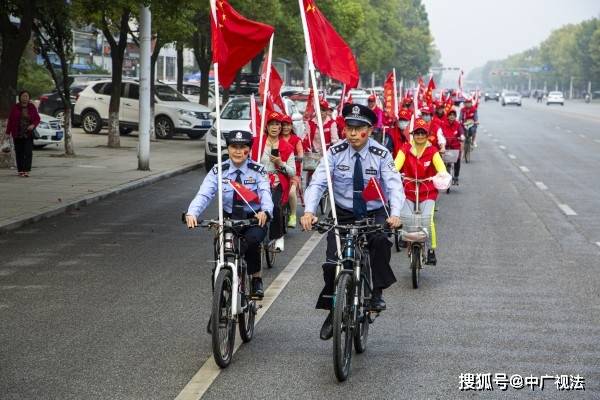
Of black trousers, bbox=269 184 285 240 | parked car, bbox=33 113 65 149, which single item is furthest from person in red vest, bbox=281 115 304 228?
parked car, bbox=33 113 65 149

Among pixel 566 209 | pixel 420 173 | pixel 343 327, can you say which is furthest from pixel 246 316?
pixel 566 209

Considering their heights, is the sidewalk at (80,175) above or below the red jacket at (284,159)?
below

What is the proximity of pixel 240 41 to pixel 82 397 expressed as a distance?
3.60 metres

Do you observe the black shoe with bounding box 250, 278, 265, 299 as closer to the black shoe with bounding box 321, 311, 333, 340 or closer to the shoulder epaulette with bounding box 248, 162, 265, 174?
the shoulder epaulette with bounding box 248, 162, 265, 174

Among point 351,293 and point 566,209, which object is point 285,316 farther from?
point 566,209

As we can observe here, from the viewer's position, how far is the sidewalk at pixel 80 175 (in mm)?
17281

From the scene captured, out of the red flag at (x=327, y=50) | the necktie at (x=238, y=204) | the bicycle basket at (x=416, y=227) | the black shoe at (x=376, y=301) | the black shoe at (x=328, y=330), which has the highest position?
the red flag at (x=327, y=50)

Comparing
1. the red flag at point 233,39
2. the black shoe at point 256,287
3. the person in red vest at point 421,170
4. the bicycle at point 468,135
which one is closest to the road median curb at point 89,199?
the person in red vest at point 421,170

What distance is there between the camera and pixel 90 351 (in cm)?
791

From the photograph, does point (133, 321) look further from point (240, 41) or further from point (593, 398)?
point (593, 398)

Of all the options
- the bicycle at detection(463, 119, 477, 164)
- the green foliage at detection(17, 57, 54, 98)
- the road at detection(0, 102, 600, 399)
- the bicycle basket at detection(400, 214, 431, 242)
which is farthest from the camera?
the green foliage at detection(17, 57, 54, 98)

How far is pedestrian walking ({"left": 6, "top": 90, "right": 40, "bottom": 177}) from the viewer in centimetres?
2227

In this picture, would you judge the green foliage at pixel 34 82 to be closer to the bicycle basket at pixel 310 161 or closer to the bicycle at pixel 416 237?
the bicycle basket at pixel 310 161

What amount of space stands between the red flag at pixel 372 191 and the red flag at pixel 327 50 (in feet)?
3.51
